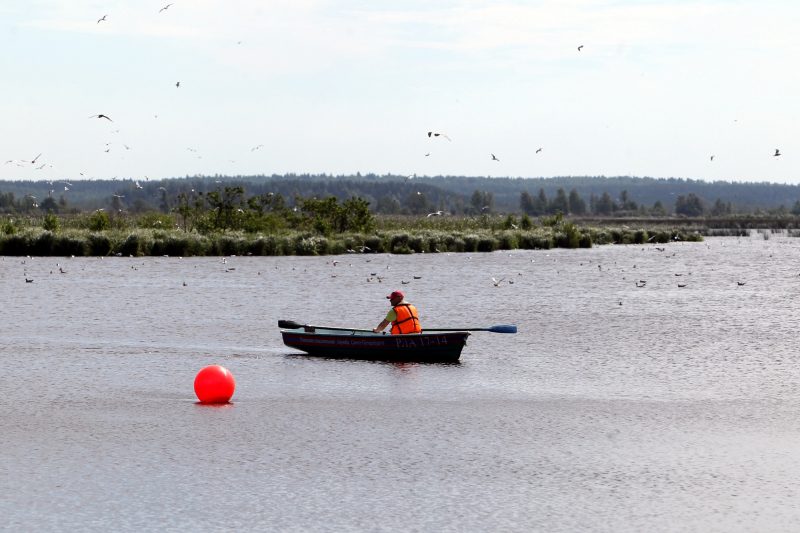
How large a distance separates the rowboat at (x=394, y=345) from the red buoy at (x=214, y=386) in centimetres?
639

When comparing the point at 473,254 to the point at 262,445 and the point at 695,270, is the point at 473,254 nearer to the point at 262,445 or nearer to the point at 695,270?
the point at 695,270

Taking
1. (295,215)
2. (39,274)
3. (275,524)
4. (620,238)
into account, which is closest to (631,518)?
(275,524)

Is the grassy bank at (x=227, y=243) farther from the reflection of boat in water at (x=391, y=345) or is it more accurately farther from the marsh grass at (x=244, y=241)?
the reflection of boat in water at (x=391, y=345)

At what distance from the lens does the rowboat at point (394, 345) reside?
2597 centimetres

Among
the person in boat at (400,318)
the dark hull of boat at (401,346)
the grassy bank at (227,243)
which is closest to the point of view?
the dark hull of boat at (401,346)

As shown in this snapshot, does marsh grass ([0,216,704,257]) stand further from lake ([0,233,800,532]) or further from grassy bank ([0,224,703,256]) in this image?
lake ([0,233,800,532])

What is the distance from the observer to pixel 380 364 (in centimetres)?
2606

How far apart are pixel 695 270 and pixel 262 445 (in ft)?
187

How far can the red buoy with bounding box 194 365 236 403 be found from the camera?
20.0m

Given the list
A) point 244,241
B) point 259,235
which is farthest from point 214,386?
point 259,235

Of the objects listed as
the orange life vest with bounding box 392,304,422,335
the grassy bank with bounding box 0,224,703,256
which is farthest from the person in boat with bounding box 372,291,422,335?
the grassy bank with bounding box 0,224,703,256

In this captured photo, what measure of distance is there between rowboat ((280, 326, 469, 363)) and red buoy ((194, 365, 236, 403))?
6390 mm

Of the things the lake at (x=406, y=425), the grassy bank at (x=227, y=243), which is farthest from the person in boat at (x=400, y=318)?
the grassy bank at (x=227, y=243)

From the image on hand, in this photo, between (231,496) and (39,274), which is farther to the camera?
(39,274)
